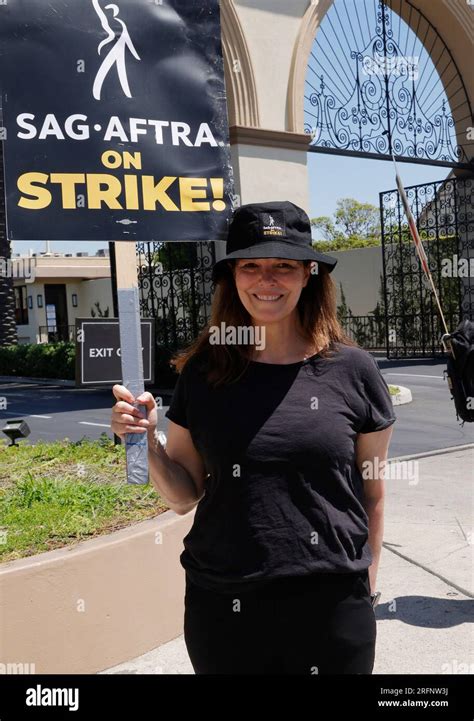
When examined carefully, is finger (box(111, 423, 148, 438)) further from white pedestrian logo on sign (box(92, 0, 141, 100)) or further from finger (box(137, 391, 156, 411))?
white pedestrian logo on sign (box(92, 0, 141, 100))

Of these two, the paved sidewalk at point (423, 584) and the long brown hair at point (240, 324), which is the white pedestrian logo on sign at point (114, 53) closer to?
the long brown hair at point (240, 324)

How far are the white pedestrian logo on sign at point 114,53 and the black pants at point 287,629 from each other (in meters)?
1.89

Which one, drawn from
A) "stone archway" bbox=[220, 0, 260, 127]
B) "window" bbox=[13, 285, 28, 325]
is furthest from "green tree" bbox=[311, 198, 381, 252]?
"stone archway" bbox=[220, 0, 260, 127]

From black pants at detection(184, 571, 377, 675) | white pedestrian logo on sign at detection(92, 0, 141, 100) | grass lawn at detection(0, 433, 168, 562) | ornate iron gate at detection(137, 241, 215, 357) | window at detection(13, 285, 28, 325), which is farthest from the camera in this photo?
window at detection(13, 285, 28, 325)

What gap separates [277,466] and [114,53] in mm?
1834

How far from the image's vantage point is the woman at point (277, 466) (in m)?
2.01

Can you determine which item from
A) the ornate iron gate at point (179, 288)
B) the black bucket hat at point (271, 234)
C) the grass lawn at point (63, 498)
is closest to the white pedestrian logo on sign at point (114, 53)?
the black bucket hat at point (271, 234)

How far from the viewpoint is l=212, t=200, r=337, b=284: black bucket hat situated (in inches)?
83.7

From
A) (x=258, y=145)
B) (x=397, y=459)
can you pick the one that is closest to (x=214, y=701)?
(x=397, y=459)

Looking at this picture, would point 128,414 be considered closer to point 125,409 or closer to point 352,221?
point 125,409

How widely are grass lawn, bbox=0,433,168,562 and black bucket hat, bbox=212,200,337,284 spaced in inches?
91.6

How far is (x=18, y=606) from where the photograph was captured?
3594mm

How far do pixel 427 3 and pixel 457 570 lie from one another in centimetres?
1220

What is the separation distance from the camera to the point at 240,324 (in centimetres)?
234
